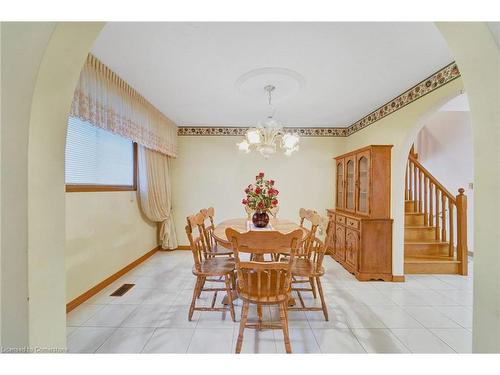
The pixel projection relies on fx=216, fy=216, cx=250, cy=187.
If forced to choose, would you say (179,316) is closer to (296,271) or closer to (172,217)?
(296,271)

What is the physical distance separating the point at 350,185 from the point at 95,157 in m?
3.83

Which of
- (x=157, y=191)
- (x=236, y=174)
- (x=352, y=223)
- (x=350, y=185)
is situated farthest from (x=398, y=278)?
(x=157, y=191)

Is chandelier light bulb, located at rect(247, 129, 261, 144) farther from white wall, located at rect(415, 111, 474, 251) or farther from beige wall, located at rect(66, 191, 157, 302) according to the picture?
white wall, located at rect(415, 111, 474, 251)

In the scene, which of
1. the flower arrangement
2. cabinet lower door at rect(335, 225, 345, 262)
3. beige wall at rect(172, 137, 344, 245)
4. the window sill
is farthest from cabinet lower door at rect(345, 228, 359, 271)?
the window sill

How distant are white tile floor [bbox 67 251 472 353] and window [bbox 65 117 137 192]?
132cm

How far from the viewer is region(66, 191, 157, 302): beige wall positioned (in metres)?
2.23

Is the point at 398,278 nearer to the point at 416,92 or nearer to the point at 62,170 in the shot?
the point at 416,92

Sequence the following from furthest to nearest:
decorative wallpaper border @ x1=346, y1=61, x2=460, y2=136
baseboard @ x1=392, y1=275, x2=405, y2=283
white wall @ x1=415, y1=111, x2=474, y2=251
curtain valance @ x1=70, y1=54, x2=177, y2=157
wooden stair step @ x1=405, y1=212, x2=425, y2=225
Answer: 1. white wall @ x1=415, y1=111, x2=474, y2=251
2. wooden stair step @ x1=405, y1=212, x2=425, y2=225
3. baseboard @ x1=392, y1=275, x2=405, y2=283
4. decorative wallpaper border @ x1=346, y1=61, x2=460, y2=136
5. curtain valance @ x1=70, y1=54, x2=177, y2=157

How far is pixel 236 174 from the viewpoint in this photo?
4422 millimetres

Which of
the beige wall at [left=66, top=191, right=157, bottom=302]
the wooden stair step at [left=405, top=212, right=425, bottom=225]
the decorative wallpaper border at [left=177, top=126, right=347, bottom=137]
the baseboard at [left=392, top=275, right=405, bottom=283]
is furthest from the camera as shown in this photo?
the decorative wallpaper border at [left=177, top=126, right=347, bottom=137]

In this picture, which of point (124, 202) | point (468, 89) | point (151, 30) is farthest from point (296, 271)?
point (124, 202)

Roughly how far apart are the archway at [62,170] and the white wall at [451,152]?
4366 mm

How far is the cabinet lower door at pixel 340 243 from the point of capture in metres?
3.58

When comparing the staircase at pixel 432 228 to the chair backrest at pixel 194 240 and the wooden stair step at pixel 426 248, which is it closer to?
the wooden stair step at pixel 426 248
